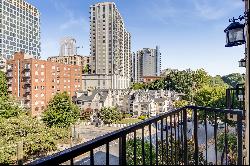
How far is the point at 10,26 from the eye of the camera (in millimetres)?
116625

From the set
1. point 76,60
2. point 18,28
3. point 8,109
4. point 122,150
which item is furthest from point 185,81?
point 122,150

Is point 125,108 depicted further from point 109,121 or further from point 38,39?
point 38,39

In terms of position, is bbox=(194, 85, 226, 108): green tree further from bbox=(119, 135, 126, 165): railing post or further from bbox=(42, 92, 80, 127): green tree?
bbox=(119, 135, 126, 165): railing post

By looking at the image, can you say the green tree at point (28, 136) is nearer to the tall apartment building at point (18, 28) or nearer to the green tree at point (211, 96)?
the green tree at point (211, 96)

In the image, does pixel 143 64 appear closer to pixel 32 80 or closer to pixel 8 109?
pixel 32 80

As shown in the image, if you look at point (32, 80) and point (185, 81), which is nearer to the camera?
point (32, 80)

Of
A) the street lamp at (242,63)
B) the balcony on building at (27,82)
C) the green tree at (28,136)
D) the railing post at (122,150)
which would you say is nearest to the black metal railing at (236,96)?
the street lamp at (242,63)

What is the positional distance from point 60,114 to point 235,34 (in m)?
32.2

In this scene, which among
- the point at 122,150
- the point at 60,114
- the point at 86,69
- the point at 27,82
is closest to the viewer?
the point at 122,150

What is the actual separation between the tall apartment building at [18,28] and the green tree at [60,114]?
78.3 m

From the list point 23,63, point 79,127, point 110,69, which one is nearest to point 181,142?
point 79,127

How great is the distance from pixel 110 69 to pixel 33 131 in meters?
74.6

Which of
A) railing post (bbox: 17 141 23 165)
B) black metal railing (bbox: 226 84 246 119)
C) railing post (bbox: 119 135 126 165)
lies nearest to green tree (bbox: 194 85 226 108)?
railing post (bbox: 17 141 23 165)

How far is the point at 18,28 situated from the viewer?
122188 mm
